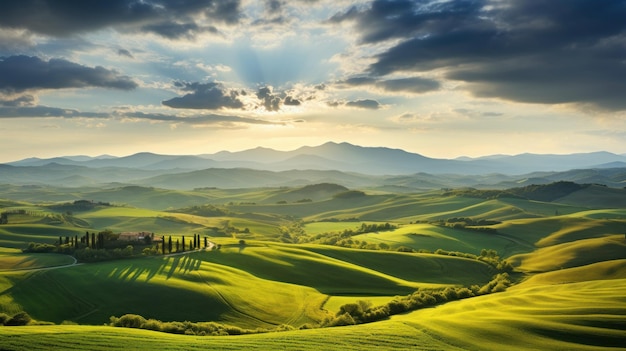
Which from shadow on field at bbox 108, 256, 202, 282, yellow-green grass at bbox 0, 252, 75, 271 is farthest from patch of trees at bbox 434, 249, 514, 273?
yellow-green grass at bbox 0, 252, 75, 271

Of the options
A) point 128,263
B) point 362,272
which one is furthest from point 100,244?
point 362,272

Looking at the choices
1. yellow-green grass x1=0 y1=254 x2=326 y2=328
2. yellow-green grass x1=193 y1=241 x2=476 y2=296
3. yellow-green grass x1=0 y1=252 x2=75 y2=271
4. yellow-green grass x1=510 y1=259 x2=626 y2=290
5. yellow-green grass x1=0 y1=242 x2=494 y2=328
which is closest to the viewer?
yellow-green grass x1=0 y1=254 x2=326 y2=328

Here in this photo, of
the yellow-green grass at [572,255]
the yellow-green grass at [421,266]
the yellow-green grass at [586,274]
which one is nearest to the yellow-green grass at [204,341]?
the yellow-green grass at [586,274]

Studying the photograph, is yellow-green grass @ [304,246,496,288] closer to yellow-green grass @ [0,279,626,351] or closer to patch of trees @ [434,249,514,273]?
patch of trees @ [434,249,514,273]

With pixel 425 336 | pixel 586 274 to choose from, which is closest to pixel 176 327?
pixel 425 336

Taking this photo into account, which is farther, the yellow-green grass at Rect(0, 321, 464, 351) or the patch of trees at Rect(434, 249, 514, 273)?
the patch of trees at Rect(434, 249, 514, 273)

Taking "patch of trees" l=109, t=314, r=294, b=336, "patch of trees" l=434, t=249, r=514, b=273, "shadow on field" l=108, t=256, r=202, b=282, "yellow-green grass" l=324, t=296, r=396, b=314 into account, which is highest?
"shadow on field" l=108, t=256, r=202, b=282

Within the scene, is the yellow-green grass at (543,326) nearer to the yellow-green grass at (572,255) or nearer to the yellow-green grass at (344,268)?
the yellow-green grass at (344,268)

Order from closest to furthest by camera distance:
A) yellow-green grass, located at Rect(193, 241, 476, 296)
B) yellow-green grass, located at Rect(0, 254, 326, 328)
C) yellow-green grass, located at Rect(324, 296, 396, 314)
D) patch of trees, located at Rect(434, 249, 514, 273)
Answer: yellow-green grass, located at Rect(0, 254, 326, 328), yellow-green grass, located at Rect(324, 296, 396, 314), yellow-green grass, located at Rect(193, 241, 476, 296), patch of trees, located at Rect(434, 249, 514, 273)
